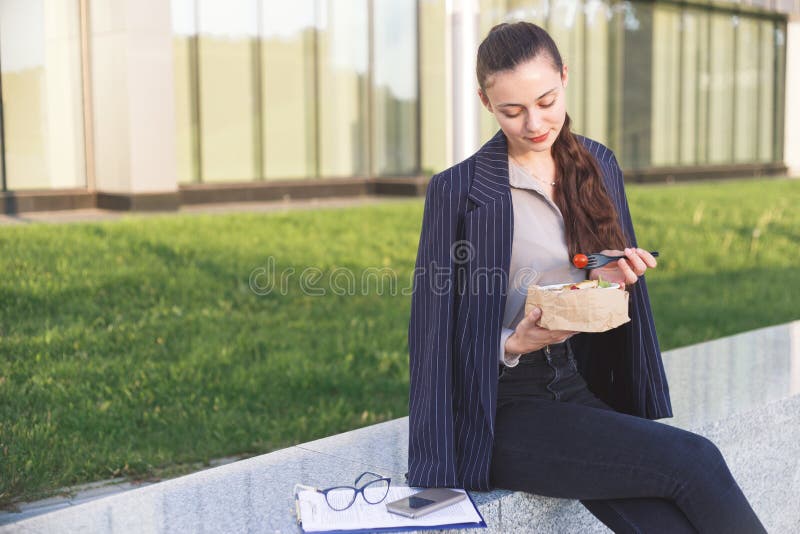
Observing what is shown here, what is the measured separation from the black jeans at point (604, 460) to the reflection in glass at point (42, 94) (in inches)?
533

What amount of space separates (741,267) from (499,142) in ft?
32.1

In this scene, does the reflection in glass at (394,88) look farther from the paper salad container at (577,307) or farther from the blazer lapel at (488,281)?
the paper salad container at (577,307)

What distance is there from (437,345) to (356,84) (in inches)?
696

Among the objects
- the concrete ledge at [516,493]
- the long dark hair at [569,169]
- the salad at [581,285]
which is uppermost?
the long dark hair at [569,169]

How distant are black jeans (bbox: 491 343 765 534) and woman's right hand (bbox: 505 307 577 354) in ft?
0.60

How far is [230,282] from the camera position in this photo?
890 cm

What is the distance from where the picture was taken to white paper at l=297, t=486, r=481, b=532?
2.61m

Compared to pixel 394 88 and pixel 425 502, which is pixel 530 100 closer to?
pixel 425 502

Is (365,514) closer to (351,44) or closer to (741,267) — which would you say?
(741,267)

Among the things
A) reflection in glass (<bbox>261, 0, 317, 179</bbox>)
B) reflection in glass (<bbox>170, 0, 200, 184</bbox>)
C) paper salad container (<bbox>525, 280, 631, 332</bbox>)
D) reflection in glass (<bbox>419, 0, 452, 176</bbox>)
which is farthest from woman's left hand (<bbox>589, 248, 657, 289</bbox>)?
reflection in glass (<bbox>419, 0, 452, 176</bbox>)

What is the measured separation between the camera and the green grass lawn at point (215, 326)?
17.8 ft

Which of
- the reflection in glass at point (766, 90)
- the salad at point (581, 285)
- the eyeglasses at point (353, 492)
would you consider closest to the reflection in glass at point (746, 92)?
the reflection in glass at point (766, 90)

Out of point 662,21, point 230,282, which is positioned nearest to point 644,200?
point 230,282

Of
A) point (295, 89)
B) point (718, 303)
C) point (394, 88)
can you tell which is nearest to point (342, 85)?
point (295, 89)
